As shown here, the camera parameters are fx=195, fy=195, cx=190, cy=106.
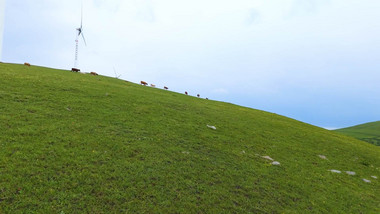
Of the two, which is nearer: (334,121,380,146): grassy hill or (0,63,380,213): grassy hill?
(0,63,380,213): grassy hill

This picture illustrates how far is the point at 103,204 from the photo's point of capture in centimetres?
891

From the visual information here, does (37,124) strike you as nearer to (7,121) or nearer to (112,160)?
(7,121)

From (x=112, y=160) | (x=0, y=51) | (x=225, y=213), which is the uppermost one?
(x=0, y=51)

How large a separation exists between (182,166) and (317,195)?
951cm

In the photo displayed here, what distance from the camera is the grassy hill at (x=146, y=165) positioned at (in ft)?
30.8

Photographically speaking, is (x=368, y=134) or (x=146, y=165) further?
(x=368, y=134)

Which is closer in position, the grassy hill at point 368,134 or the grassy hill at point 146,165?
the grassy hill at point 146,165

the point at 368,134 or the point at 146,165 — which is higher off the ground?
the point at 146,165

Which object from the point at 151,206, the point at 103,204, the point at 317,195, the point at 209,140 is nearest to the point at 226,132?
the point at 209,140

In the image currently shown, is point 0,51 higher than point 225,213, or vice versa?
point 0,51

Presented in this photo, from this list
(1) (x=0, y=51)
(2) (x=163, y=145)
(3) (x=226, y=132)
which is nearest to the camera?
(2) (x=163, y=145)

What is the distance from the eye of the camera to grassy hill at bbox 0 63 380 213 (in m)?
9.39

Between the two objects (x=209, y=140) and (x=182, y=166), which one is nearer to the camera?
(x=182, y=166)

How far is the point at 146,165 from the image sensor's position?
40.8 feet
